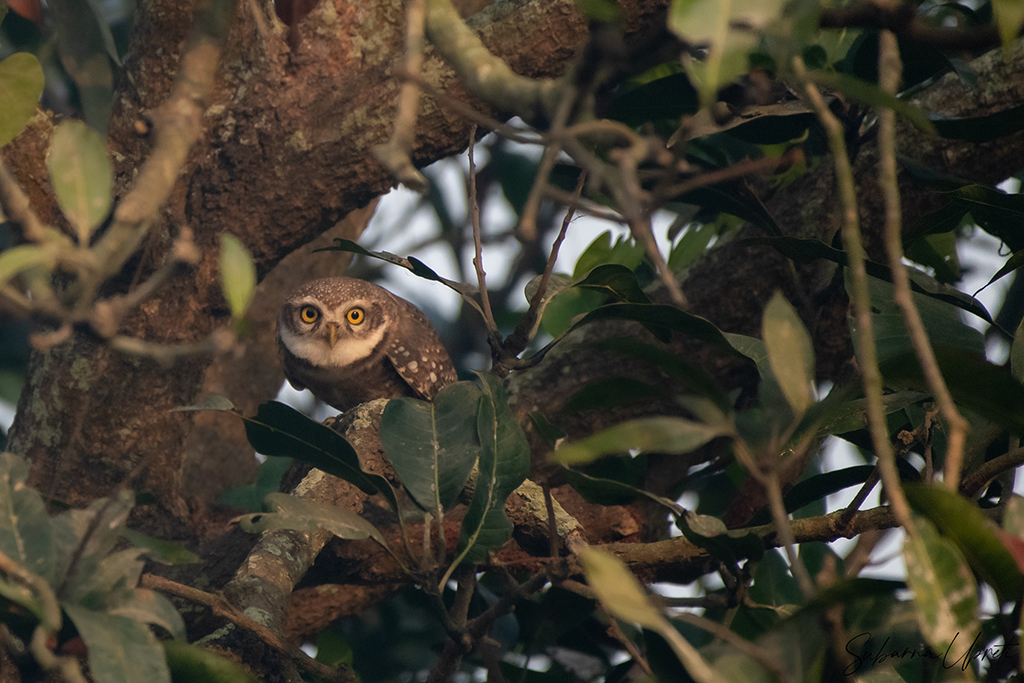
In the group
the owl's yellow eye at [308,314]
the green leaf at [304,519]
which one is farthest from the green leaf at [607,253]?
the green leaf at [304,519]

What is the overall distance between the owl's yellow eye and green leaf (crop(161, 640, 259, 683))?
10.5 ft

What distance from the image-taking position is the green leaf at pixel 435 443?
216 centimetres

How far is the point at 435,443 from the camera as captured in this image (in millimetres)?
2219

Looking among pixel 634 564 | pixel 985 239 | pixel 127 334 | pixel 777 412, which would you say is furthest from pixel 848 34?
pixel 127 334

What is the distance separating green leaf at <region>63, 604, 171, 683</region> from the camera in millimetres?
1353

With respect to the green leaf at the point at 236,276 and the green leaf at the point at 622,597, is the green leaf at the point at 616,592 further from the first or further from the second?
the green leaf at the point at 236,276

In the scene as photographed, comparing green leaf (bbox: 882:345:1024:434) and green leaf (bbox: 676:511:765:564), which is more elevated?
green leaf (bbox: 882:345:1024:434)

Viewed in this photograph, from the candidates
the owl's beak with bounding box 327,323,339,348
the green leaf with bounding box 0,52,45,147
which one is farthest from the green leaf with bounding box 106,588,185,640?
the owl's beak with bounding box 327,323,339,348

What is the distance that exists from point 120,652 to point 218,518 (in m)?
2.62

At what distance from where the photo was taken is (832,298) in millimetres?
3297

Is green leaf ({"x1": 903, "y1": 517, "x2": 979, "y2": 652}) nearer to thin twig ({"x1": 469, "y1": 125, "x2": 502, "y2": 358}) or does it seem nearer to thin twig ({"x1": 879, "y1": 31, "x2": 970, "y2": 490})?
thin twig ({"x1": 879, "y1": 31, "x2": 970, "y2": 490})

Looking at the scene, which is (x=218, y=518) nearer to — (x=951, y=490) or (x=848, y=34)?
(x=951, y=490)

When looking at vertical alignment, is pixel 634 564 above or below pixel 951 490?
below

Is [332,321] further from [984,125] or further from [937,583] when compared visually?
[937,583]
